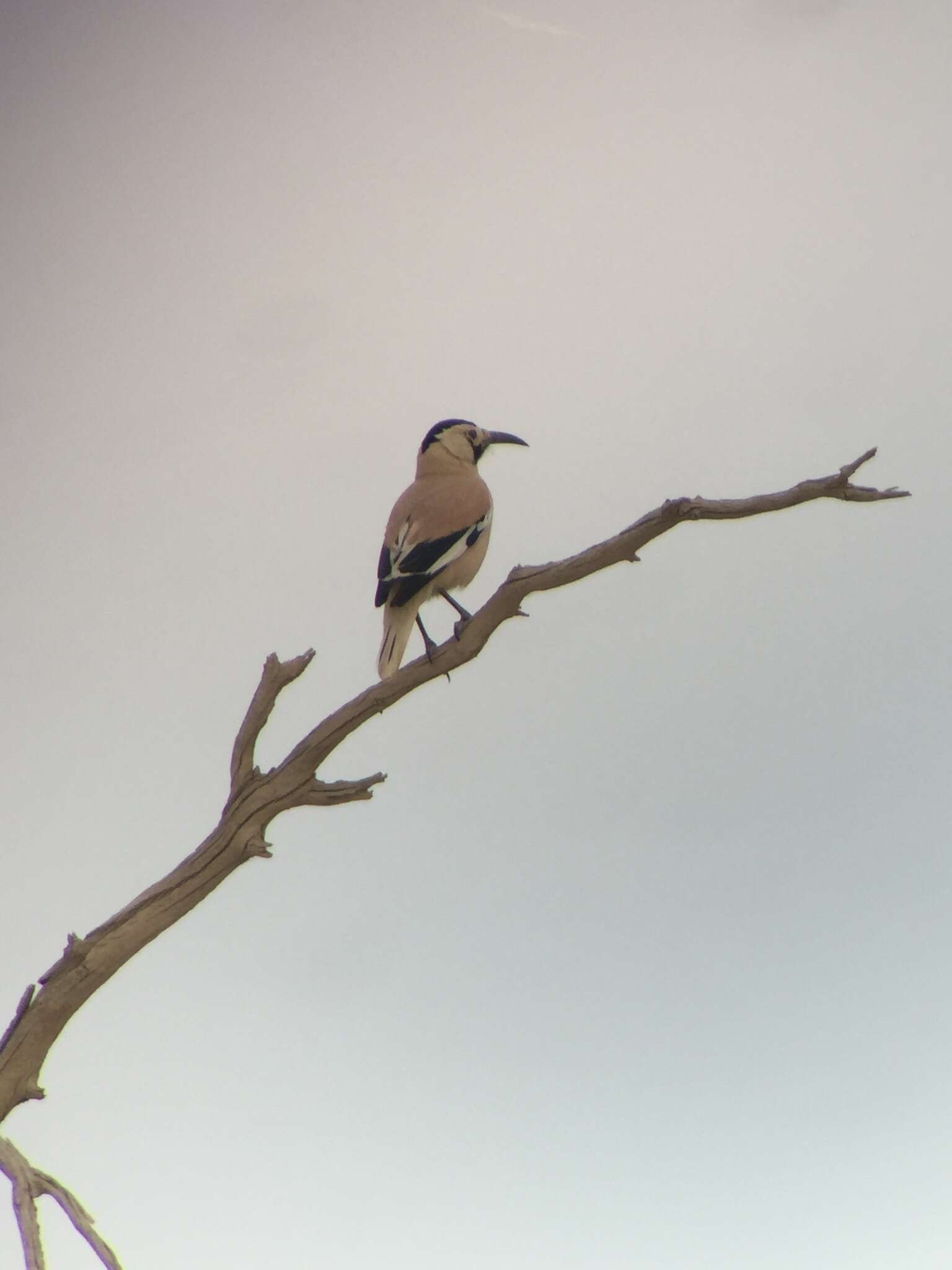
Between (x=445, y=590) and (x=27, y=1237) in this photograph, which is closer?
(x=27, y=1237)

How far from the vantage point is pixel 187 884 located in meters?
4.16

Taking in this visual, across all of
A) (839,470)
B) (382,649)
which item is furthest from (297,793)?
(839,470)

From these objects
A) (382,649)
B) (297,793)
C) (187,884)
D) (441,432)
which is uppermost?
(441,432)

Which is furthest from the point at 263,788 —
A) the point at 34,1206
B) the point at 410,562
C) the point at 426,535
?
the point at 34,1206

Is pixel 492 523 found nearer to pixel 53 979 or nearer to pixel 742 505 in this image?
pixel 742 505

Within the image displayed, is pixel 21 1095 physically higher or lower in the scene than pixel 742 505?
lower

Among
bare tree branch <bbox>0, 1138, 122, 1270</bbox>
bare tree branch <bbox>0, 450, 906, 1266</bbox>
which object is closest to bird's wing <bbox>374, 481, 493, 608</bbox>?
bare tree branch <bbox>0, 450, 906, 1266</bbox>

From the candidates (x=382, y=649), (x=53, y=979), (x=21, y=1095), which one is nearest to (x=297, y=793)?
(x=382, y=649)

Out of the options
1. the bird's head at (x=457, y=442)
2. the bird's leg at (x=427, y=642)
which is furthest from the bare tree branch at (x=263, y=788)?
the bird's head at (x=457, y=442)

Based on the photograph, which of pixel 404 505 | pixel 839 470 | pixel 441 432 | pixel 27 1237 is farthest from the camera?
pixel 441 432

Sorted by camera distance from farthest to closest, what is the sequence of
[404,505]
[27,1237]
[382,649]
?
[404,505] < [382,649] < [27,1237]

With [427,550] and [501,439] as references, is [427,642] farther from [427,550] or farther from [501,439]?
[501,439]

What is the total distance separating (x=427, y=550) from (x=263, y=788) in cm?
101

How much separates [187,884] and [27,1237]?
108 cm
